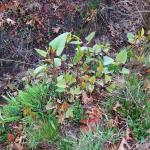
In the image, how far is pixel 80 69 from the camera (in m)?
4.47

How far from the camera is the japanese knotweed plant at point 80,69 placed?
14.0ft

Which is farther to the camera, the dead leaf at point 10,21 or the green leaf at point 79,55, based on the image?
the dead leaf at point 10,21

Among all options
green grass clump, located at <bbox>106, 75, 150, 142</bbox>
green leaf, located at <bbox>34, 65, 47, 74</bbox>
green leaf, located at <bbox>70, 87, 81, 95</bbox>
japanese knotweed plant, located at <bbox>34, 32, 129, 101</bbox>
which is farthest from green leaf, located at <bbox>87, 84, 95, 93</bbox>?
green leaf, located at <bbox>34, 65, 47, 74</bbox>

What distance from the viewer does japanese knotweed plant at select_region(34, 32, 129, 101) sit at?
4277mm

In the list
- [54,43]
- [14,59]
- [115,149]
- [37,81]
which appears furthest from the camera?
[14,59]

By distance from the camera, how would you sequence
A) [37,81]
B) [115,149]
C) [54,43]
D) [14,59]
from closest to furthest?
[115,149]
[54,43]
[37,81]
[14,59]

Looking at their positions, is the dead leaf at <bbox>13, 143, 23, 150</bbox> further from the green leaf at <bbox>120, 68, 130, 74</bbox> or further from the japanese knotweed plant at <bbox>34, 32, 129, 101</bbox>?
the green leaf at <bbox>120, 68, 130, 74</bbox>

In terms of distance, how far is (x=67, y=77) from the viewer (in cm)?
428

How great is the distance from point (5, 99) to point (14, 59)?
69 centimetres

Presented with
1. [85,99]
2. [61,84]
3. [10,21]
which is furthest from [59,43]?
[10,21]

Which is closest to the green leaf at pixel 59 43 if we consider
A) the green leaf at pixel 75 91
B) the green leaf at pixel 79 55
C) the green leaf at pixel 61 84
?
the green leaf at pixel 79 55

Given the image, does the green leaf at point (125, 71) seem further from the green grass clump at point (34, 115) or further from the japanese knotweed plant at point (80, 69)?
the green grass clump at point (34, 115)

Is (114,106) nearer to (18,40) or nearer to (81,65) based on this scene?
(81,65)

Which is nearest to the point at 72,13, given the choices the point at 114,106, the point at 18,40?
the point at 18,40
